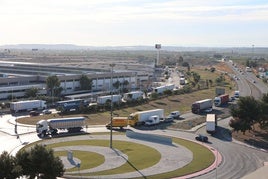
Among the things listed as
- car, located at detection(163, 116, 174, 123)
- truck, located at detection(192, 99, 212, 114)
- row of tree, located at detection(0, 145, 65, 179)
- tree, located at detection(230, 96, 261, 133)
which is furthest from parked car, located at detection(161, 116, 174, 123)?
row of tree, located at detection(0, 145, 65, 179)

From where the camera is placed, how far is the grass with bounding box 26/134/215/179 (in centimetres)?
4765

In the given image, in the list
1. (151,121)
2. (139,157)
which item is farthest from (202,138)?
(139,157)

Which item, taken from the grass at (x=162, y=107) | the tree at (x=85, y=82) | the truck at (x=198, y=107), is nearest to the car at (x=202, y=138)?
the grass at (x=162, y=107)

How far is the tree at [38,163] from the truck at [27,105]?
52.2 meters

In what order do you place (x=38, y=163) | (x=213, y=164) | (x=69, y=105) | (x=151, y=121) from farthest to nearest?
→ (x=69, y=105)
(x=151, y=121)
(x=213, y=164)
(x=38, y=163)

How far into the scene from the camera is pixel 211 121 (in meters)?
68.6

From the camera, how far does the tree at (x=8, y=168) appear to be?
3522 centimetres

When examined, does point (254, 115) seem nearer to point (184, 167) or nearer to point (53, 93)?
point (184, 167)

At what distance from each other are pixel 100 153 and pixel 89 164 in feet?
17.6

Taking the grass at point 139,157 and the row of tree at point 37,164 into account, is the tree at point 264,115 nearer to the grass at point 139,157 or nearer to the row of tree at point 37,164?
the grass at point 139,157

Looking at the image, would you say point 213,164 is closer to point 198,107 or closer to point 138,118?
point 138,118

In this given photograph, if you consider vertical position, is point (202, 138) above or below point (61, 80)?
below

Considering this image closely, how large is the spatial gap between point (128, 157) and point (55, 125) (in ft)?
60.4

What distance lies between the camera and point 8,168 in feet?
116
